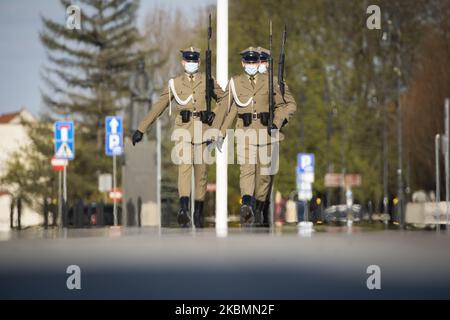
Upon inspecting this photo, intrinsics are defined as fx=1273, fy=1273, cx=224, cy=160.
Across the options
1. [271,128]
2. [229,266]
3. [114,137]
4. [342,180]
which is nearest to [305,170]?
[342,180]

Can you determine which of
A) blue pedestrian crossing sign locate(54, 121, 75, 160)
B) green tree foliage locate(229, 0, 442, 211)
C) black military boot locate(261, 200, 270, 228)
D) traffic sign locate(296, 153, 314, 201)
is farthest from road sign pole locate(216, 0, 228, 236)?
green tree foliage locate(229, 0, 442, 211)

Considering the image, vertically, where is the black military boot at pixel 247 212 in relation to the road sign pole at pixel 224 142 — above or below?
below

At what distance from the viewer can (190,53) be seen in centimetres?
1263

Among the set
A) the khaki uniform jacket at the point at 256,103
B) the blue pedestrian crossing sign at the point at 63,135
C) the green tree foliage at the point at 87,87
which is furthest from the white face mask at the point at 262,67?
the green tree foliage at the point at 87,87

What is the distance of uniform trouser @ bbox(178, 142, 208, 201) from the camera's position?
12.7 m

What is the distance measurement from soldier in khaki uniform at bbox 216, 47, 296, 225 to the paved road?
2.22 metres

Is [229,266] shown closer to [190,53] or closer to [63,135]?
[190,53]

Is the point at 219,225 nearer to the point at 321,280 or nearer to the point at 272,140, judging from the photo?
the point at 272,140

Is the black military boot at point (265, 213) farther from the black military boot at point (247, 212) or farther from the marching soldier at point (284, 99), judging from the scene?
the black military boot at point (247, 212)

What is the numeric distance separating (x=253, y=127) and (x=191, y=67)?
2.85 ft

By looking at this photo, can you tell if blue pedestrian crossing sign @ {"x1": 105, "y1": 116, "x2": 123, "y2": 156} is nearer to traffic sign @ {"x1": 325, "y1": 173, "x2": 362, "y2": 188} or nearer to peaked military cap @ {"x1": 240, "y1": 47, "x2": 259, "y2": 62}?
traffic sign @ {"x1": 325, "y1": 173, "x2": 362, "y2": 188}

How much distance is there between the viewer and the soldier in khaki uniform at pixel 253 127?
41.6 feet

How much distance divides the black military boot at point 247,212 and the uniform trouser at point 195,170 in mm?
438
